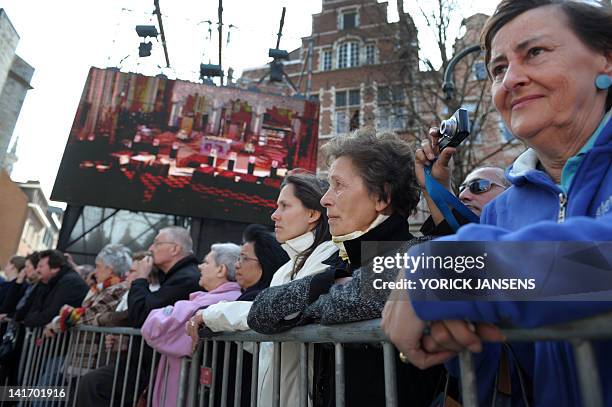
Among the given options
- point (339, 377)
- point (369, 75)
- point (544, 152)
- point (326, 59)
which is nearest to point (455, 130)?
point (544, 152)

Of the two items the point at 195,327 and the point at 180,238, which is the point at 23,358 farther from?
the point at 195,327

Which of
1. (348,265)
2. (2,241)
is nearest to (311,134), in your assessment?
(348,265)

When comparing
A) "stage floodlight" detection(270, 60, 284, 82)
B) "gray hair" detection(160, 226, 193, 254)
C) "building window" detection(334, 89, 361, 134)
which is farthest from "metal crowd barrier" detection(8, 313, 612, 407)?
"building window" detection(334, 89, 361, 134)

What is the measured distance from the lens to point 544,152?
1.17 meters

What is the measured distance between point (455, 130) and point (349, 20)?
88.5ft

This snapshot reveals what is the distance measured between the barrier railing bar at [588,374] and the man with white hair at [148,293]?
2874 mm

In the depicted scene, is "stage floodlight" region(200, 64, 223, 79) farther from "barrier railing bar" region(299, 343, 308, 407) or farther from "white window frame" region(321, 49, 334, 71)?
"barrier railing bar" region(299, 343, 308, 407)

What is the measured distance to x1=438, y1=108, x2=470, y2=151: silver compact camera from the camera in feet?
4.93

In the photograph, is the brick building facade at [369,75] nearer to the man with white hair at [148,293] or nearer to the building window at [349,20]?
the building window at [349,20]

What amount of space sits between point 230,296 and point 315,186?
1.06 m

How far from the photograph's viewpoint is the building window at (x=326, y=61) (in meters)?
25.5

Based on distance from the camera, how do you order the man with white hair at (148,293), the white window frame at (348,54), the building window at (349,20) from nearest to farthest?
the man with white hair at (148,293) → the white window frame at (348,54) → the building window at (349,20)

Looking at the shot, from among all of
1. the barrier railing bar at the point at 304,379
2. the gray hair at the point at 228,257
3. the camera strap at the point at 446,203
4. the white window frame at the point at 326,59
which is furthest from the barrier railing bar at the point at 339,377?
the white window frame at the point at 326,59

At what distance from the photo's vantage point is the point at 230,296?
2924mm
